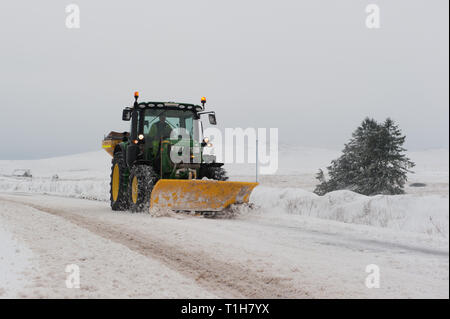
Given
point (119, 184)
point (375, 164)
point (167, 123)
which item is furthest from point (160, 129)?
point (375, 164)

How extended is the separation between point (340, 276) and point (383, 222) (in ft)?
14.9

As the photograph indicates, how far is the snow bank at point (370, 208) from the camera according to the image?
7.76 metres

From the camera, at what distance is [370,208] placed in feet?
30.3

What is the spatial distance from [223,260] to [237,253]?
42 centimetres

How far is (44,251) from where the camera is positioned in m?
5.43

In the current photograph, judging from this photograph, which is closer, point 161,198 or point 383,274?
point 383,274

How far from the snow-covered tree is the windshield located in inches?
480

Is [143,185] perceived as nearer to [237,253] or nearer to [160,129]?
[160,129]

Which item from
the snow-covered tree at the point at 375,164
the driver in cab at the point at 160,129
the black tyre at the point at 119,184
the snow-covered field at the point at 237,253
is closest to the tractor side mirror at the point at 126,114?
the driver in cab at the point at 160,129

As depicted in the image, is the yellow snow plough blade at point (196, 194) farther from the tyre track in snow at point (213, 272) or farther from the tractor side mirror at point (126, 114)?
the tractor side mirror at point (126, 114)

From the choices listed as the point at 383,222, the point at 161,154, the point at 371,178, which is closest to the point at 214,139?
the point at 161,154
